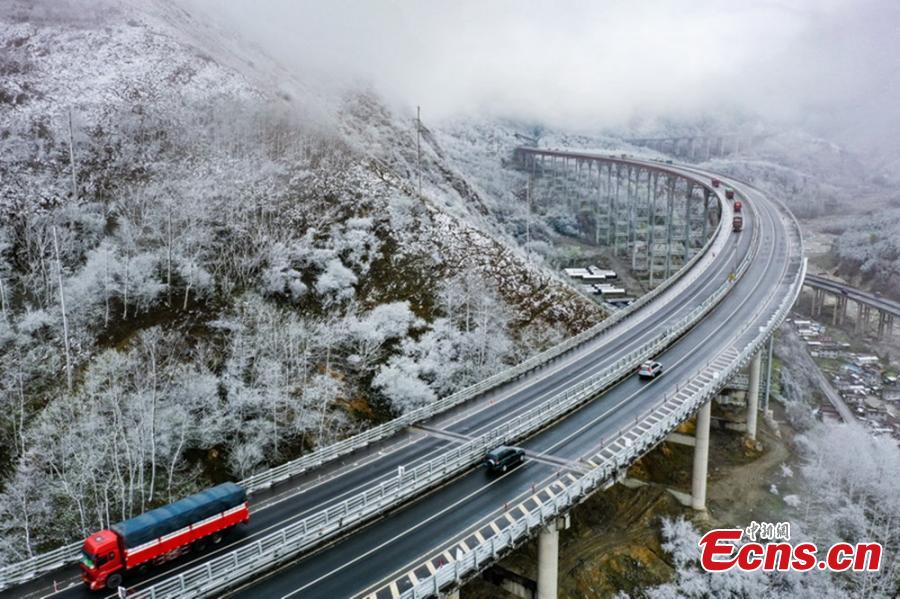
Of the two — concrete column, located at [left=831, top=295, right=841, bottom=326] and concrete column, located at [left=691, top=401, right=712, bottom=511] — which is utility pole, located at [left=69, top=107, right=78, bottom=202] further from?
concrete column, located at [left=831, top=295, right=841, bottom=326]

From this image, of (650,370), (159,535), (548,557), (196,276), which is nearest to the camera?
(159,535)

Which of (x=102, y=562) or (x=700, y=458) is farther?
(x=700, y=458)

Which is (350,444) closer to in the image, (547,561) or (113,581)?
(547,561)

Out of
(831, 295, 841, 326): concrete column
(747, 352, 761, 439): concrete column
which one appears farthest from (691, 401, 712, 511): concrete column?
(831, 295, 841, 326): concrete column

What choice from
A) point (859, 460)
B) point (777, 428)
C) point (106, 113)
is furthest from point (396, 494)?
point (106, 113)

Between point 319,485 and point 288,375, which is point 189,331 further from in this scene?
point 319,485

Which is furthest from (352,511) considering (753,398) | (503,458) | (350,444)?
(753,398)
